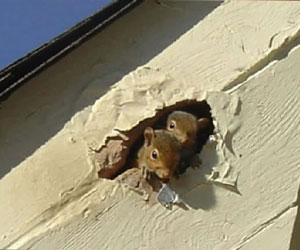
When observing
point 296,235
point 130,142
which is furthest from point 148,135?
point 296,235

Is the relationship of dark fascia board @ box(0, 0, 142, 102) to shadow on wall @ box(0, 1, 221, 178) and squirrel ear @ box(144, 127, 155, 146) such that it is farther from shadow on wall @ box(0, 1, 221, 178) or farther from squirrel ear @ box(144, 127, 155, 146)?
squirrel ear @ box(144, 127, 155, 146)

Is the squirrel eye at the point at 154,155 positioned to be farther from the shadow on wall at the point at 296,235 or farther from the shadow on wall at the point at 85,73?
the shadow on wall at the point at 296,235

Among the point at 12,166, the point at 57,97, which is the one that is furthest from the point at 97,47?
the point at 12,166

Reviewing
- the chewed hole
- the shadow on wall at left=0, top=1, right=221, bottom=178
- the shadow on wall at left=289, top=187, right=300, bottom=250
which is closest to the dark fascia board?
the shadow on wall at left=0, top=1, right=221, bottom=178

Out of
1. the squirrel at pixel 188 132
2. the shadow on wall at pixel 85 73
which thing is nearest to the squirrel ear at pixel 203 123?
the squirrel at pixel 188 132

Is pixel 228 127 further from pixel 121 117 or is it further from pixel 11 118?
pixel 11 118

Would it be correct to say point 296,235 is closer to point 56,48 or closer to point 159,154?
point 159,154
